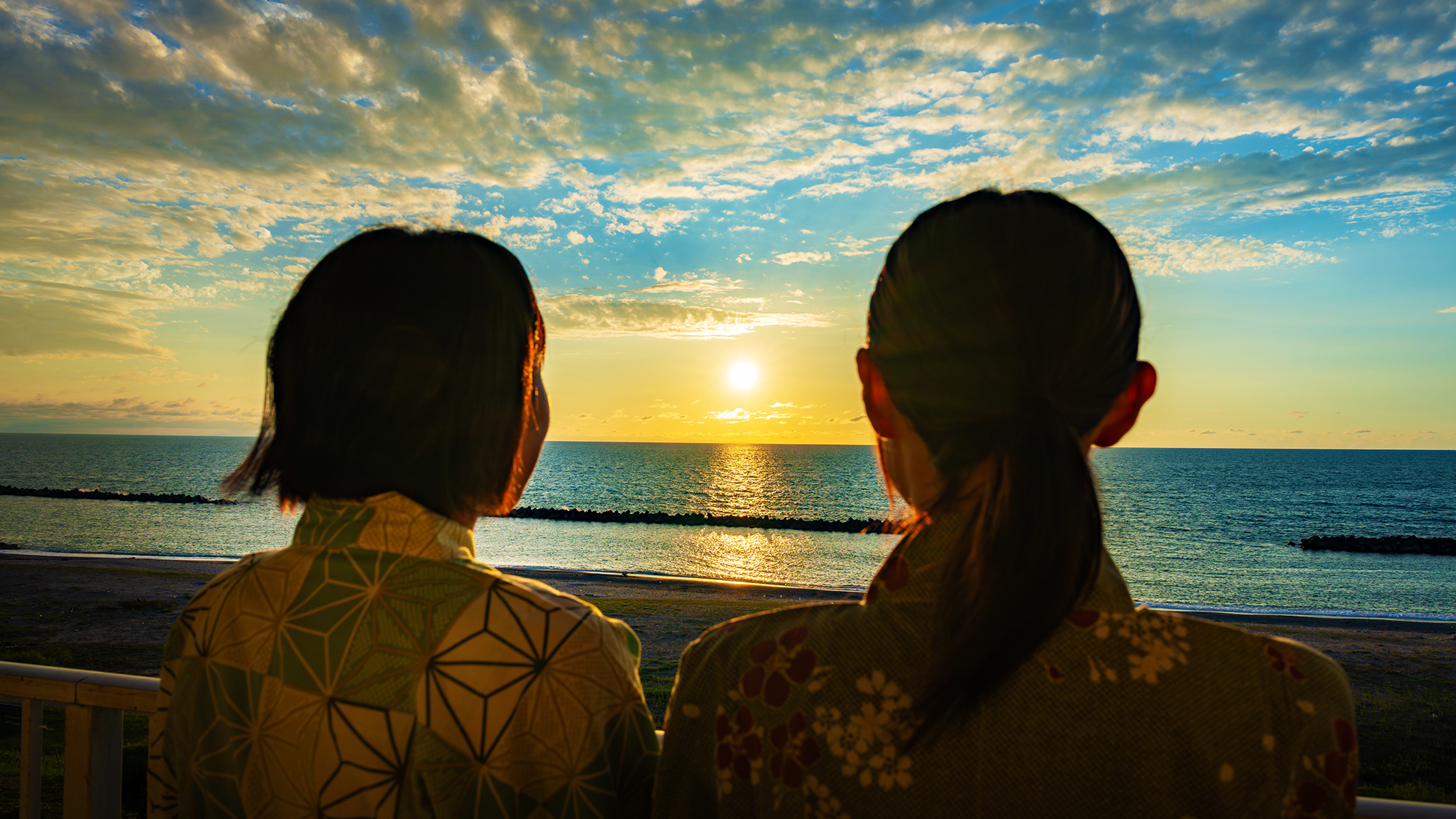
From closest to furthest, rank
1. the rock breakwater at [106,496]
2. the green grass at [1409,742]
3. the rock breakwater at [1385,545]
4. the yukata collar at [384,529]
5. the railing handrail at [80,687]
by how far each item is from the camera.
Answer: the yukata collar at [384,529] → the railing handrail at [80,687] → the green grass at [1409,742] → the rock breakwater at [1385,545] → the rock breakwater at [106,496]

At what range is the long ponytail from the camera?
88 centimetres

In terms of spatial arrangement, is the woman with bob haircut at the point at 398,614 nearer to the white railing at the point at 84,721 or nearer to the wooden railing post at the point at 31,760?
the white railing at the point at 84,721

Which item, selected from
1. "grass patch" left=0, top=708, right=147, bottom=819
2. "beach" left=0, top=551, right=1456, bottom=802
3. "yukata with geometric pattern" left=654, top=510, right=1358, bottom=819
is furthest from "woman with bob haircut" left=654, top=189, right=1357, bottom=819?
"beach" left=0, top=551, right=1456, bottom=802

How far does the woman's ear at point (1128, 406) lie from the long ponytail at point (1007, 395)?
36 millimetres

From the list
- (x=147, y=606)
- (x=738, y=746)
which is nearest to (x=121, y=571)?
(x=147, y=606)

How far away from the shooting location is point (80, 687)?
82.0 inches

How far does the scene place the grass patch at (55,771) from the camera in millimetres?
4820

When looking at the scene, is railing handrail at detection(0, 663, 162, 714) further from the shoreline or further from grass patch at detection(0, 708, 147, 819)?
the shoreline

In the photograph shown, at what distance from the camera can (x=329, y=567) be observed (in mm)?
1200

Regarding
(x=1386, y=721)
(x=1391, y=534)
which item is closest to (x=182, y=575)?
(x=1386, y=721)

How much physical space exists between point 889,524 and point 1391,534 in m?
70.7

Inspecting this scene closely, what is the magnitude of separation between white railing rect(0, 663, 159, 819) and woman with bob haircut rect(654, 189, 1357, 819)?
204cm

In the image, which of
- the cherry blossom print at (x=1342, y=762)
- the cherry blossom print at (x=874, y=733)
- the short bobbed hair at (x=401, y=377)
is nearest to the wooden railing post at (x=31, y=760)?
the short bobbed hair at (x=401, y=377)

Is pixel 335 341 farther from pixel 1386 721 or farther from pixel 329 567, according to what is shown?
pixel 1386 721
